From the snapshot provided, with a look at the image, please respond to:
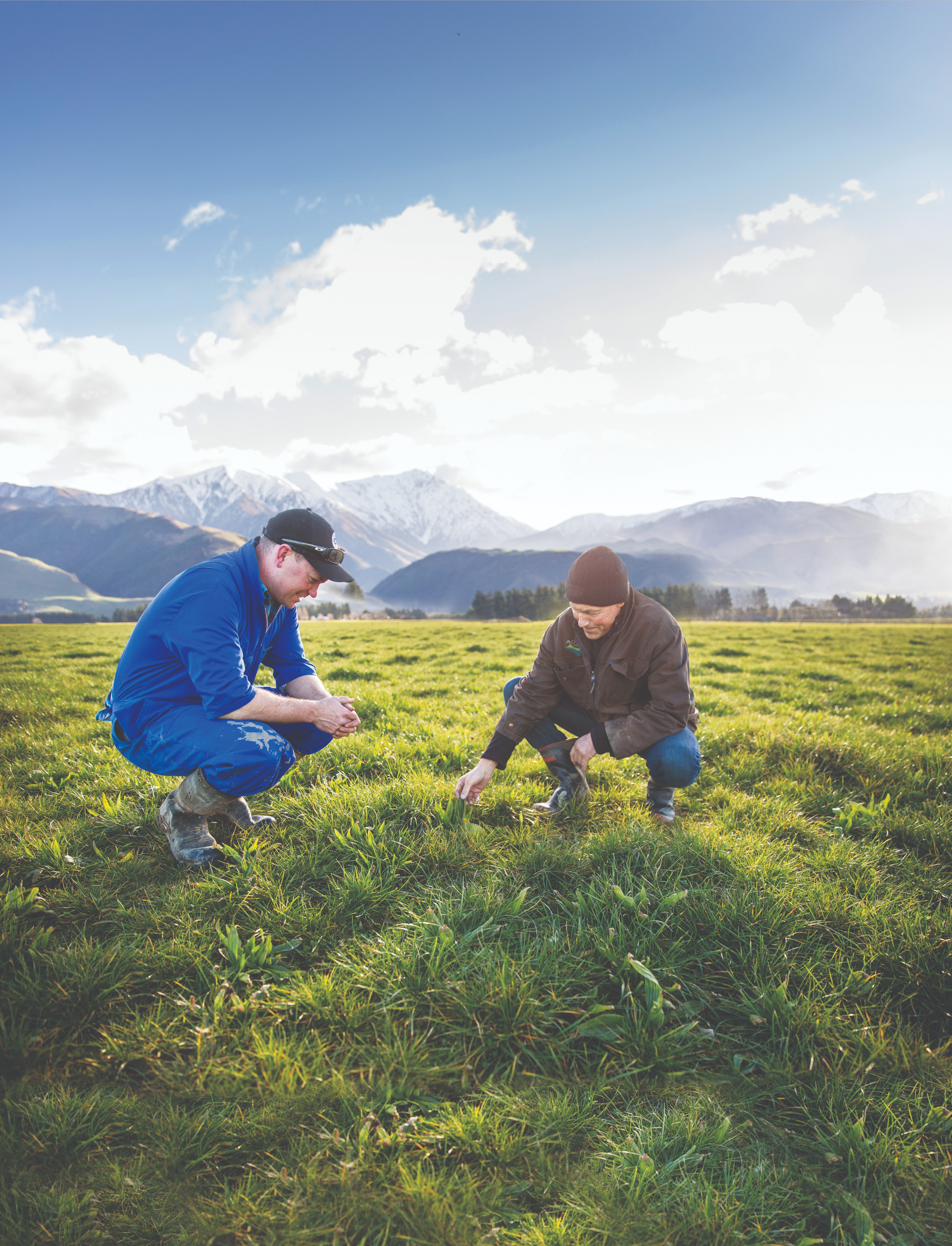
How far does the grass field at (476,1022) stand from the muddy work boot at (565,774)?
0.83 ft

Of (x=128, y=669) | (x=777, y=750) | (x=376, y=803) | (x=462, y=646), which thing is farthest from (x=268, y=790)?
(x=462, y=646)

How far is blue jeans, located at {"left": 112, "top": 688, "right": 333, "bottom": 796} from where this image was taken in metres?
4.10

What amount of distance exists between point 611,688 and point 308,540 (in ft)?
9.36

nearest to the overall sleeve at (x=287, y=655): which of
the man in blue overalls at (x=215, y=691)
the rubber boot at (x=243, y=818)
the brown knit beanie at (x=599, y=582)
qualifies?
the man in blue overalls at (x=215, y=691)

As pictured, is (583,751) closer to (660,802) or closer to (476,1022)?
(660,802)

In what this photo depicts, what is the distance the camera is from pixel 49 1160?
2320 mm

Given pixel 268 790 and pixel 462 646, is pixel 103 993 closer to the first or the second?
pixel 268 790

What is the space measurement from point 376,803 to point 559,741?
5.96 ft

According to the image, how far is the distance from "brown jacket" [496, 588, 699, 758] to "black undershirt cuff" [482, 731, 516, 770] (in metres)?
0.04

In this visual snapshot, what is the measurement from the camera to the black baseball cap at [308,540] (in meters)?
4.36

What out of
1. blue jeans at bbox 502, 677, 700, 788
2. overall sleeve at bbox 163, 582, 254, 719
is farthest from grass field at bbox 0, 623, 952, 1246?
overall sleeve at bbox 163, 582, 254, 719

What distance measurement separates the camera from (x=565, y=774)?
538 centimetres

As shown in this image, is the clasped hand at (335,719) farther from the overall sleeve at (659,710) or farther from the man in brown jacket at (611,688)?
the overall sleeve at (659,710)

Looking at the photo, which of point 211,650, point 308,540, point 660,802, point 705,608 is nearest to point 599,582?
point 660,802
